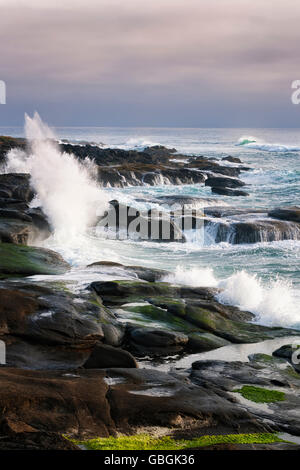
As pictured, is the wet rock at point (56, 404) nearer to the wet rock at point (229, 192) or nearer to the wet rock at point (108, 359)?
the wet rock at point (108, 359)

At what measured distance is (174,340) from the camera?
988 cm

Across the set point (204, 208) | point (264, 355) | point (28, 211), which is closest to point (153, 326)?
point (264, 355)

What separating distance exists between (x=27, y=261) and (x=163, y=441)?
882 centimetres

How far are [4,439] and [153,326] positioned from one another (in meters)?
5.50

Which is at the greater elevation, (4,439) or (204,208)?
(204,208)

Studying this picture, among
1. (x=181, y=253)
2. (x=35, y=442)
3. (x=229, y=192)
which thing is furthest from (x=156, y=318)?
(x=229, y=192)

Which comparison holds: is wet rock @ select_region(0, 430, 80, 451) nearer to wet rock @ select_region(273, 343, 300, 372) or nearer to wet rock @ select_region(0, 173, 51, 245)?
wet rock @ select_region(273, 343, 300, 372)

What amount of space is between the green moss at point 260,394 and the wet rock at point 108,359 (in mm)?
1674

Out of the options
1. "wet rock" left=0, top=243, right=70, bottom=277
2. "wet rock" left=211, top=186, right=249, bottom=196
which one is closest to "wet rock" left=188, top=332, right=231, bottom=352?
"wet rock" left=0, top=243, right=70, bottom=277

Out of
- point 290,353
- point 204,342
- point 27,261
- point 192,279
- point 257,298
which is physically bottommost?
point 290,353

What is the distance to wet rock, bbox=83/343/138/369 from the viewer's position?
324 inches

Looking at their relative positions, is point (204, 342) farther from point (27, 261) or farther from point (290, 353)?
point (27, 261)

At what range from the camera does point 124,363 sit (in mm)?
8258
